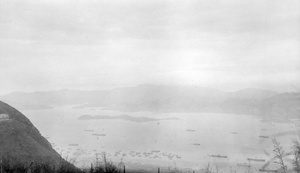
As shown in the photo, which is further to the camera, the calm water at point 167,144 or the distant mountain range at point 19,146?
the calm water at point 167,144

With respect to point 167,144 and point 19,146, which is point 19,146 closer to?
point 19,146

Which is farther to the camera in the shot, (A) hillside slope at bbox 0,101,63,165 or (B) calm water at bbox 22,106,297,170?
(B) calm water at bbox 22,106,297,170

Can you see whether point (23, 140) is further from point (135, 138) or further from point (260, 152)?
point (135, 138)

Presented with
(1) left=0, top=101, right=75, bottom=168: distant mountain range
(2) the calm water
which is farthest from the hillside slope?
(2) the calm water

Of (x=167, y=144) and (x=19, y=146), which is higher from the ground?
(x=167, y=144)

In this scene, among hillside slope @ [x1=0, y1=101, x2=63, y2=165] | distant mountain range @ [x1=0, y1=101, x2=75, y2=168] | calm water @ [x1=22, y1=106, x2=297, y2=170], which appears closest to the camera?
distant mountain range @ [x1=0, y1=101, x2=75, y2=168]

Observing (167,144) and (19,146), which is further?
(167,144)

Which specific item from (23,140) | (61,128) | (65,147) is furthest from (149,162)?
(61,128)

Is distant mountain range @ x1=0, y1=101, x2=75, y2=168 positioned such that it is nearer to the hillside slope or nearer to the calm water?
the hillside slope

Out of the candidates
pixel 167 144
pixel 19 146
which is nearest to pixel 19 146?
pixel 19 146

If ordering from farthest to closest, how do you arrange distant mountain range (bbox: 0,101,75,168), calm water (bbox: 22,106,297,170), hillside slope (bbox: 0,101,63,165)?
calm water (bbox: 22,106,297,170)
hillside slope (bbox: 0,101,63,165)
distant mountain range (bbox: 0,101,75,168)

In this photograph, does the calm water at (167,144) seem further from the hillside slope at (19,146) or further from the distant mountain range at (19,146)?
the hillside slope at (19,146)

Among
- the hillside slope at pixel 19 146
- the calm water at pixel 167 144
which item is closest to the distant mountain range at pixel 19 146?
the hillside slope at pixel 19 146
